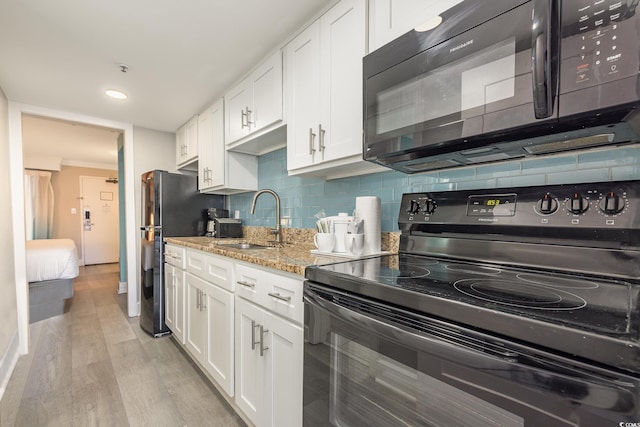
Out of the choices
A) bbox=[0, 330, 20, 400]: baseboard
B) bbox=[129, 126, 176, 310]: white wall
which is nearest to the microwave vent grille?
bbox=[0, 330, 20, 400]: baseboard

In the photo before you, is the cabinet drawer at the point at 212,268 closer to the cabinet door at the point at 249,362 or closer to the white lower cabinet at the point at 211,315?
the white lower cabinet at the point at 211,315

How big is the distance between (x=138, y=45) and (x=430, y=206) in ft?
6.55

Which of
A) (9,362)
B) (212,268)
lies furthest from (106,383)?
(212,268)

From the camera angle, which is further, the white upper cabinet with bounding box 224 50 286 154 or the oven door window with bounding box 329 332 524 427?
the white upper cabinet with bounding box 224 50 286 154

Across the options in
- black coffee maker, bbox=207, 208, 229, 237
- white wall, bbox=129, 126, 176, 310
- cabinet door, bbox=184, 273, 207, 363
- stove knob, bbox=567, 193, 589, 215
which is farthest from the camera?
white wall, bbox=129, 126, 176, 310

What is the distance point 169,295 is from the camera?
2516mm

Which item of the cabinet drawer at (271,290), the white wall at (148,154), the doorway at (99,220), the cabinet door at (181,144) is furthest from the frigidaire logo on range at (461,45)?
the doorway at (99,220)

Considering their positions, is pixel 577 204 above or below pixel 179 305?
above

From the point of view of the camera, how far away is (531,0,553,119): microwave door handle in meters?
0.69

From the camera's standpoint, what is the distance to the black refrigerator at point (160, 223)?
104 inches

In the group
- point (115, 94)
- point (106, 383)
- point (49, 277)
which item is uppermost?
point (115, 94)

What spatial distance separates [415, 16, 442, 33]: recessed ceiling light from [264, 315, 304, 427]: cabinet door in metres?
1.18

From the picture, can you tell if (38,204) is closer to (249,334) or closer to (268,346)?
(249,334)

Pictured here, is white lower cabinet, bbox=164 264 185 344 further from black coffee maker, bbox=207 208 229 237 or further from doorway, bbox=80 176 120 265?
doorway, bbox=80 176 120 265
